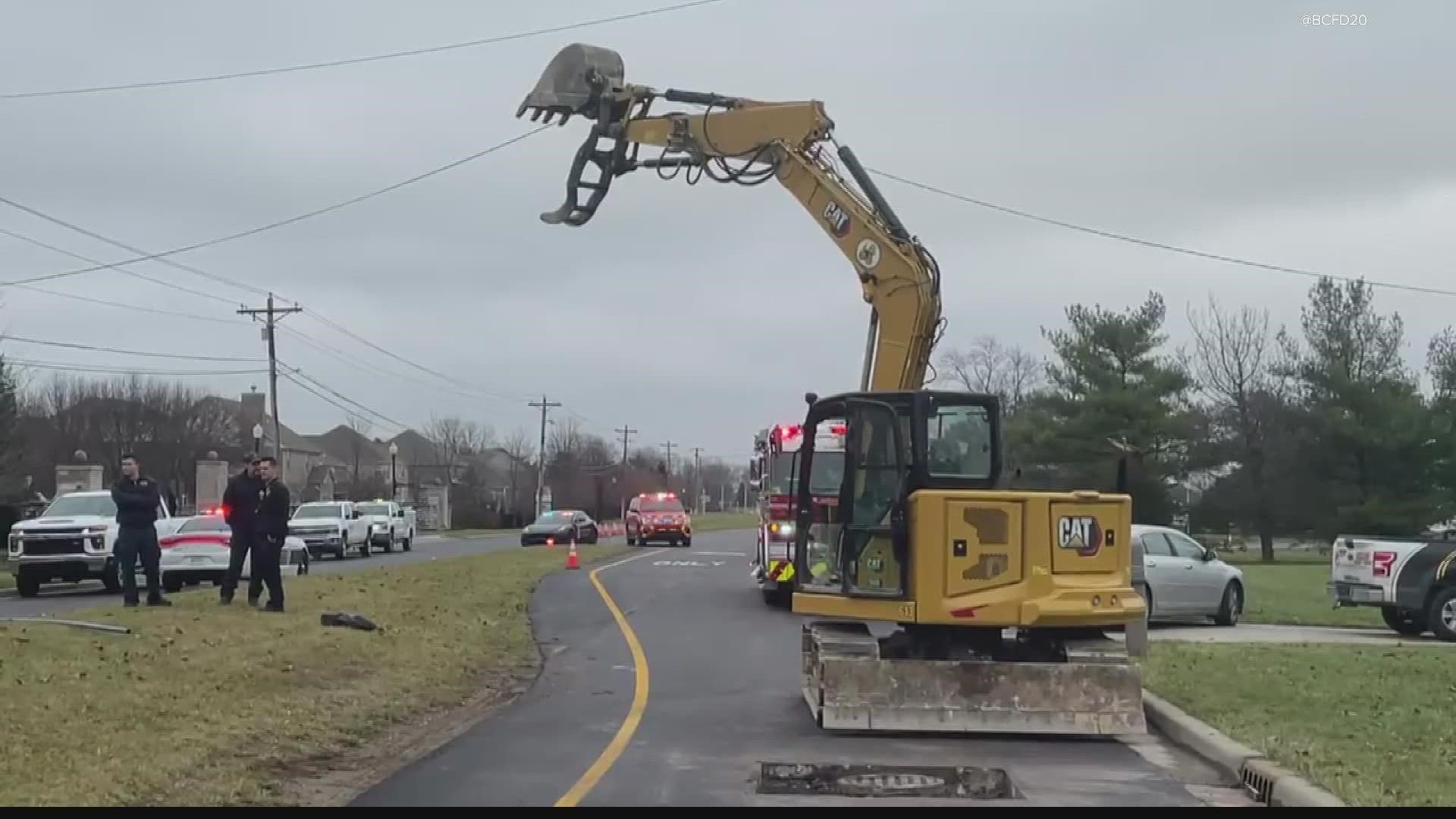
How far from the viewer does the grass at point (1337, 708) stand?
30.5 ft

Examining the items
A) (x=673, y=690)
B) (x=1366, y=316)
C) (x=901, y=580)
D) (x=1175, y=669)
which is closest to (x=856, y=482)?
(x=901, y=580)

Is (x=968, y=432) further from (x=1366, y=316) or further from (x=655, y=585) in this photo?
(x=1366, y=316)

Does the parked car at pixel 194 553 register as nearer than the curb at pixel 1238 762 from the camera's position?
No

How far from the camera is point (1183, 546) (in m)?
23.3

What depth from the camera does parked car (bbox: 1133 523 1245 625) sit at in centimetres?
2239

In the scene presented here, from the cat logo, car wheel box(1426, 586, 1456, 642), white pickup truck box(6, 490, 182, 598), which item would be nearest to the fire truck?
the cat logo

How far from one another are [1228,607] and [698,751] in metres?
14.6

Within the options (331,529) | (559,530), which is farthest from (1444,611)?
(559,530)

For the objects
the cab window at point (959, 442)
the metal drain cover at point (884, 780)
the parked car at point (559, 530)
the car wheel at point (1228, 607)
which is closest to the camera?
the metal drain cover at point (884, 780)

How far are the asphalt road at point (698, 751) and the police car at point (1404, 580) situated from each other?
30.1 feet

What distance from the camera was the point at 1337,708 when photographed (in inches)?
486

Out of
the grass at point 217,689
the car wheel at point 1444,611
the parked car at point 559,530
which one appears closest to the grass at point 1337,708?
the car wheel at point 1444,611

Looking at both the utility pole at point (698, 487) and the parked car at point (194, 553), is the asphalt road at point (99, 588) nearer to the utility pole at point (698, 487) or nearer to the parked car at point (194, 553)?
the parked car at point (194, 553)

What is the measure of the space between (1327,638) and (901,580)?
10727 mm
